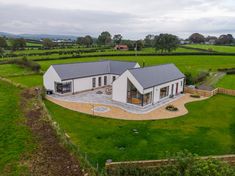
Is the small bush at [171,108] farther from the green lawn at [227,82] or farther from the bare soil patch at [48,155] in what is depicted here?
the green lawn at [227,82]

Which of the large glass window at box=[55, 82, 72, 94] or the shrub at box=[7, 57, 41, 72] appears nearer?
the large glass window at box=[55, 82, 72, 94]

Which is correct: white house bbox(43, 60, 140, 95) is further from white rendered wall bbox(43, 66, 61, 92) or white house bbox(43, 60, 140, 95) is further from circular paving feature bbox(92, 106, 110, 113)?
circular paving feature bbox(92, 106, 110, 113)

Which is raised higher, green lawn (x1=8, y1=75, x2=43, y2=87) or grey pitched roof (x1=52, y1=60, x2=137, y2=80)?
grey pitched roof (x1=52, y1=60, x2=137, y2=80)

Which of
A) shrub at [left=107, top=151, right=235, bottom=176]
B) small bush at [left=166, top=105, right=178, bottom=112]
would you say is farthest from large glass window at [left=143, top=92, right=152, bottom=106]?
shrub at [left=107, top=151, right=235, bottom=176]

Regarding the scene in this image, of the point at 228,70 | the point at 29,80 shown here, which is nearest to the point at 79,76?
the point at 29,80

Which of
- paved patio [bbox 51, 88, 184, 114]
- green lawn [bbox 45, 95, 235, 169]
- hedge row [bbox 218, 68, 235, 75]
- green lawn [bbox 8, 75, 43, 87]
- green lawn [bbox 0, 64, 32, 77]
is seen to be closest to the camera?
green lawn [bbox 45, 95, 235, 169]

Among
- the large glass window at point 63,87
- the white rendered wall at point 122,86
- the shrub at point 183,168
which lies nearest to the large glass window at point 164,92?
the white rendered wall at point 122,86
